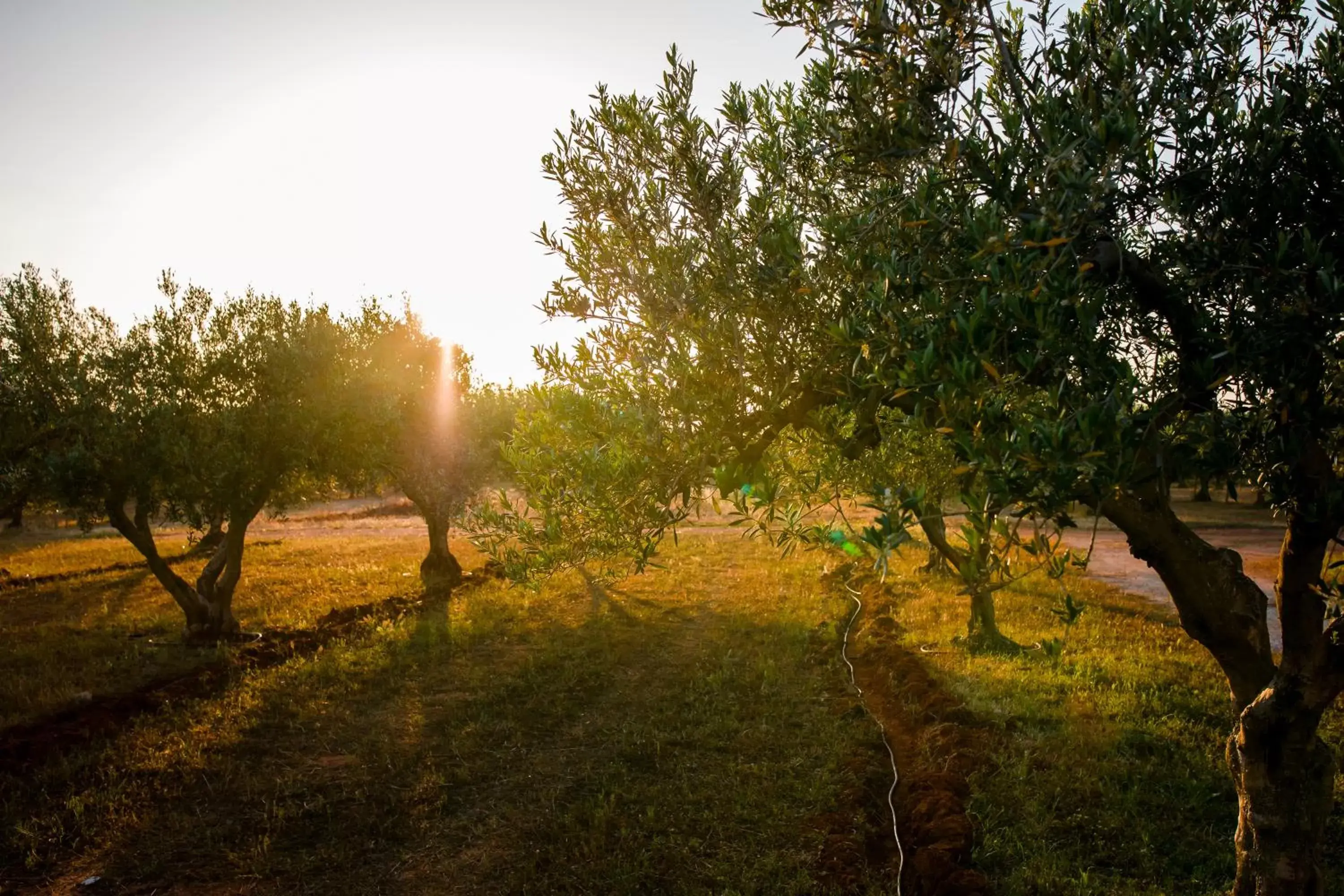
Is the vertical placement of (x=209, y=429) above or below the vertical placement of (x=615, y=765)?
above

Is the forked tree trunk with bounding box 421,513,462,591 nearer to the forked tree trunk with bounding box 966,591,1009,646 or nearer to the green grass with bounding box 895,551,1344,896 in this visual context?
the green grass with bounding box 895,551,1344,896

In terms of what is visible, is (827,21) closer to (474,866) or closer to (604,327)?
(604,327)

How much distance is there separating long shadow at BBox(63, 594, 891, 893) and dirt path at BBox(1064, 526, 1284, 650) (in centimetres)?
1328

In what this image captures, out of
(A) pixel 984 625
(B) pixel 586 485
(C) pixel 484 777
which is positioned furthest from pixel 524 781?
(A) pixel 984 625

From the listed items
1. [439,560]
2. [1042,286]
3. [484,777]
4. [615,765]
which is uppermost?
[1042,286]

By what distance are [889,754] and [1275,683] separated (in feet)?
20.7

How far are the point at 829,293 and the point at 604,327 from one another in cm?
247

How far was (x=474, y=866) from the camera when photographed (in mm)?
9492

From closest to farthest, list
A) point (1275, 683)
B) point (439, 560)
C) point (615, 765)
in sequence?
point (1275, 683) < point (615, 765) < point (439, 560)

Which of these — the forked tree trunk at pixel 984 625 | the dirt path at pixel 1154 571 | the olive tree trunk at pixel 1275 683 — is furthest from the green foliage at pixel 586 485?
the dirt path at pixel 1154 571

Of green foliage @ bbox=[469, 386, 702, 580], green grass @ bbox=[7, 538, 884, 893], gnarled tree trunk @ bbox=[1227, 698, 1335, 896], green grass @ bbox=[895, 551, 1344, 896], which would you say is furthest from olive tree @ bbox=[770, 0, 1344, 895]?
green grass @ bbox=[7, 538, 884, 893]

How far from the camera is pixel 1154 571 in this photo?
98.0 feet

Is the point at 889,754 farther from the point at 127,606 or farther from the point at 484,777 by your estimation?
the point at 127,606

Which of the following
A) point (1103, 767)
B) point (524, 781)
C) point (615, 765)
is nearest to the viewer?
point (1103, 767)
